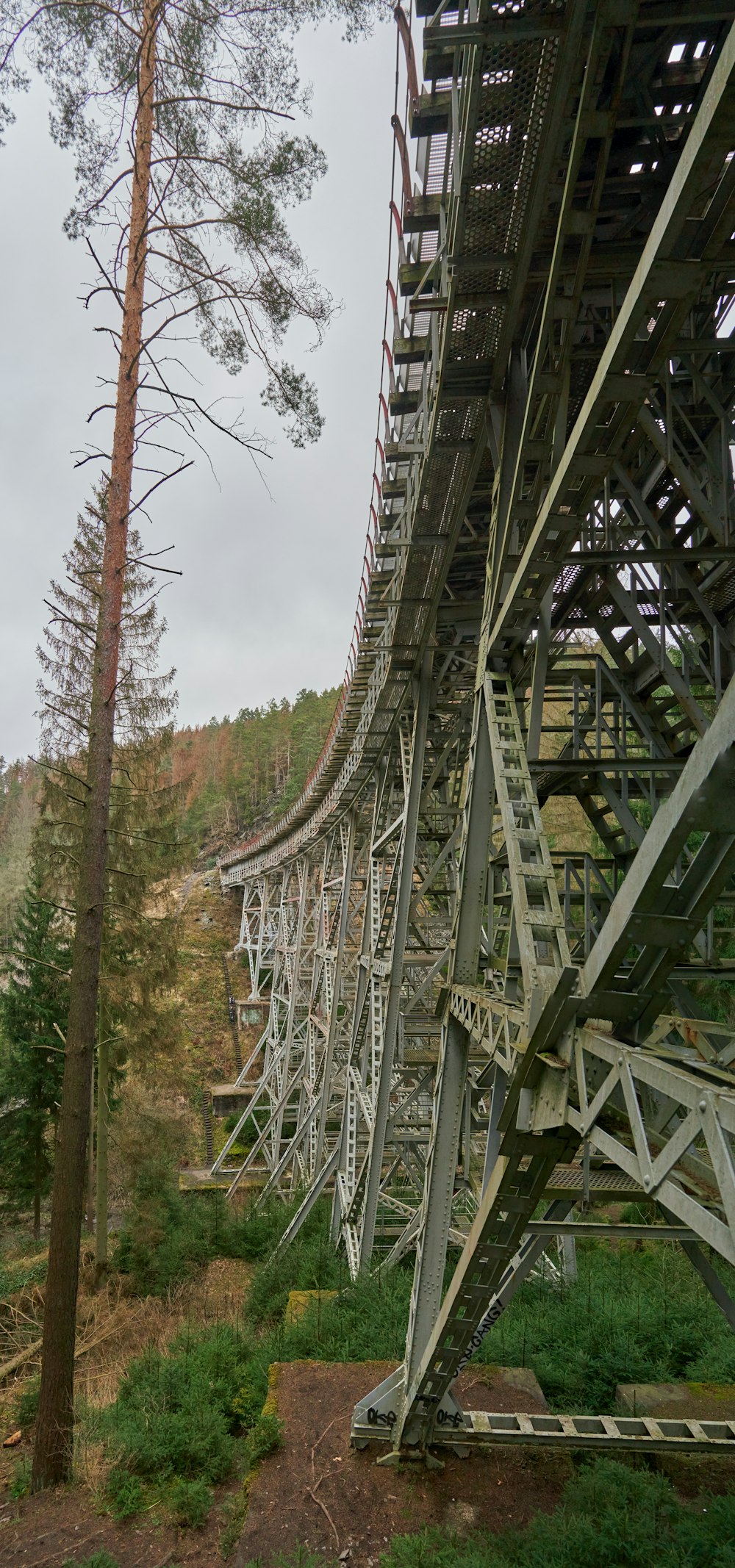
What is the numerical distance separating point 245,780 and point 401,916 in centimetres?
4808

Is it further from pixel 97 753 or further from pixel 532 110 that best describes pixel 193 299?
pixel 532 110

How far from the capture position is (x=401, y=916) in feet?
28.5

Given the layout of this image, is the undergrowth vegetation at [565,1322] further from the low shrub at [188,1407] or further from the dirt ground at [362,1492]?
the dirt ground at [362,1492]

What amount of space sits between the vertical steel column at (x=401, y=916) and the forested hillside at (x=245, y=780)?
3491 centimetres

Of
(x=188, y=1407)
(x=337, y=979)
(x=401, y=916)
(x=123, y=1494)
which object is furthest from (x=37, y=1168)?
(x=123, y=1494)

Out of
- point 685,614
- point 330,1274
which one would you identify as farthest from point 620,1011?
point 330,1274

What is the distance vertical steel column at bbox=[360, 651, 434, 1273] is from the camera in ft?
27.8

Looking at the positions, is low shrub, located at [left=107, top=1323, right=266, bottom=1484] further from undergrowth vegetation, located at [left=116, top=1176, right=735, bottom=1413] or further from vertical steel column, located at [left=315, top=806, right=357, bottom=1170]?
vertical steel column, located at [left=315, top=806, right=357, bottom=1170]

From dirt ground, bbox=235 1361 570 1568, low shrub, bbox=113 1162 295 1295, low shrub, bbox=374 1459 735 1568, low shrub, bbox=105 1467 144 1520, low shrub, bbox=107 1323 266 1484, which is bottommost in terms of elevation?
A: low shrub, bbox=113 1162 295 1295

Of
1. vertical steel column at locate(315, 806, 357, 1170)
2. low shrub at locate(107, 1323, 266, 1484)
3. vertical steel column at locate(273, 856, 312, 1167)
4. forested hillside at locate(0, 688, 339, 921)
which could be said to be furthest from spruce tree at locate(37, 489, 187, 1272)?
forested hillside at locate(0, 688, 339, 921)

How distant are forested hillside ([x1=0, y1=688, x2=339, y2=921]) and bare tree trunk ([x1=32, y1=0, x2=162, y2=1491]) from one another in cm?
3665

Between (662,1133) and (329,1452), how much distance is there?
13.6ft

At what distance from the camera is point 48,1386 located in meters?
5.71

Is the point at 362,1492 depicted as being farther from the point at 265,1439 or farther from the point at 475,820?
the point at 475,820
